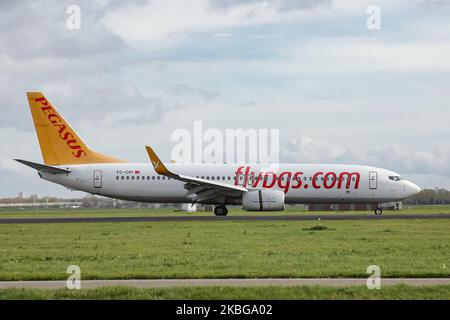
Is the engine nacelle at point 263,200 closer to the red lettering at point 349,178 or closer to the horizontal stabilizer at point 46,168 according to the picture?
the red lettering at point 349,178

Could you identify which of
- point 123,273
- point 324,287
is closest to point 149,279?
point 123,273

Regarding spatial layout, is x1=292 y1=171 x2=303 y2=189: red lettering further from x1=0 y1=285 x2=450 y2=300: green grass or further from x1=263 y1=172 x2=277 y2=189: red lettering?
x1=0 y1=285 x2=450 y2=300: green grass

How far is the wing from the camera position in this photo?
5019 centimetres

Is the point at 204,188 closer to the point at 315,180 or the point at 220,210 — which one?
the point at 220,210

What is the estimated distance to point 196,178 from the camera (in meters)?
52.9

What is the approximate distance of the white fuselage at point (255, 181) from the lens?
53469mm

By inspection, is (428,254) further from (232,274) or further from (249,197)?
(249,197)

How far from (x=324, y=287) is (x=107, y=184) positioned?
4079 centimetres

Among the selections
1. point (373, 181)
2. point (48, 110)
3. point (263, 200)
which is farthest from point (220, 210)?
point (48, 110)

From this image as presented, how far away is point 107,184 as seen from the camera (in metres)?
55.1

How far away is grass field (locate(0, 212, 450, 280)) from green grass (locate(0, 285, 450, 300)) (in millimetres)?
2709

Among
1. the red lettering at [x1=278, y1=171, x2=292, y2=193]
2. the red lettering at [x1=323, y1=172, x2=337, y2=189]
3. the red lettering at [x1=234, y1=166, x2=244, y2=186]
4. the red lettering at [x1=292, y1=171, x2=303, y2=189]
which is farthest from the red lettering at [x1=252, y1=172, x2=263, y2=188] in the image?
the red lettering at [x1=323, y1=172, x2=337, y2=189]

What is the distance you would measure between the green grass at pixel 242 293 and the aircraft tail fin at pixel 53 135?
1606 inches

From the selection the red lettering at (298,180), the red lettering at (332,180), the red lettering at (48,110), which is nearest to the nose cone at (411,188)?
the red lettering at (332,180)
